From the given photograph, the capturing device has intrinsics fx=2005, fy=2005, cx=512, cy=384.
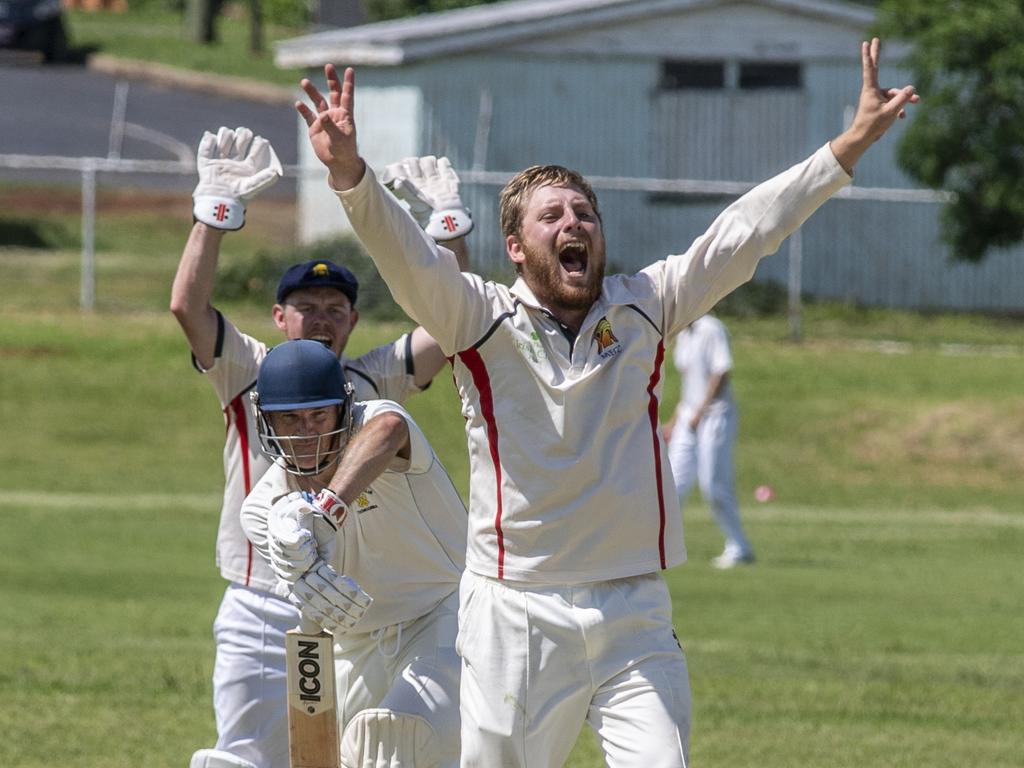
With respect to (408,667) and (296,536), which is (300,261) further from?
(296,536)

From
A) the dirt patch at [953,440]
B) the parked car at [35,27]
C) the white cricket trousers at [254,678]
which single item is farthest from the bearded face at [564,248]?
the parked car at [35,27]

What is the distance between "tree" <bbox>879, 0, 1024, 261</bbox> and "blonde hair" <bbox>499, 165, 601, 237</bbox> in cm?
1896

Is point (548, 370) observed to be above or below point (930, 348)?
above

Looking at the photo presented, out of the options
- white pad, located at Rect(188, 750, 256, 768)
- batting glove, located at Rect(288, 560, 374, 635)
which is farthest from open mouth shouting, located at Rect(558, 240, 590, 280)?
white pad, located at Rect(188, 750, 256, 768)

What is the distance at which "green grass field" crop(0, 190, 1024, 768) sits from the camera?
945 centimetres

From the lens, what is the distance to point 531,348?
17.9ft

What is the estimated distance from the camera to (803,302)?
2647cm

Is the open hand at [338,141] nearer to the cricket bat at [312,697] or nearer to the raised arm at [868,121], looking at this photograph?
the cricket bat at [312,697]

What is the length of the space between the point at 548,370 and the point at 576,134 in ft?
72.8

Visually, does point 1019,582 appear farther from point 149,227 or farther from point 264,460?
point 149,227

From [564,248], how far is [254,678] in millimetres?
2113

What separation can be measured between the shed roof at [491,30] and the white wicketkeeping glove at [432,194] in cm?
1928

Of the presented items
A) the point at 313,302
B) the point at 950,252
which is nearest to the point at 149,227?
the point at 950,252

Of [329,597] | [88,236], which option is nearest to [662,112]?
[88,236]
